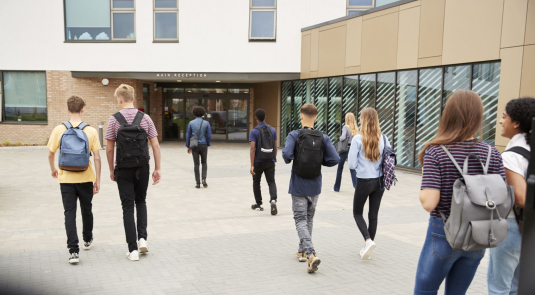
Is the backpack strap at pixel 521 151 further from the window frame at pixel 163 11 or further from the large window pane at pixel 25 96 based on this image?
the large window pane at pixel 25 96

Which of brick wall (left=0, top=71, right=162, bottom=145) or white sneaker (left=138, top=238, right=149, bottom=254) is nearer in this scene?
white sneaker (left=138, top=238, right=149, bottom=254)

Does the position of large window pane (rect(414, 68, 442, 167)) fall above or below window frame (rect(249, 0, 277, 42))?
below

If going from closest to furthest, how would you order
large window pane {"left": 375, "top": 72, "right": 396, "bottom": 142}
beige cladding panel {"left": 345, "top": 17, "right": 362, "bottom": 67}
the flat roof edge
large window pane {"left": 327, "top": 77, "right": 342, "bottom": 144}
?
the flat roof edge < large window pane {"left": 375, "top": 72, "right": 396, "bottom": 142} < beige cladding panel {"left": 345, "top": 17, "right": 362, "bottom": 67} < large window pane {"left": 327, "top": 77, "right": 342, "bottom": 144}

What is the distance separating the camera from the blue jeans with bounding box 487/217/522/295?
9.64 feet

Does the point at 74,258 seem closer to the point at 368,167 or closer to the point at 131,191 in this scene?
the point at 131,191

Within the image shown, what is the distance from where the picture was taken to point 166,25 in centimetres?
1880

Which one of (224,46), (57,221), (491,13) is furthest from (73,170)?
(224,46)

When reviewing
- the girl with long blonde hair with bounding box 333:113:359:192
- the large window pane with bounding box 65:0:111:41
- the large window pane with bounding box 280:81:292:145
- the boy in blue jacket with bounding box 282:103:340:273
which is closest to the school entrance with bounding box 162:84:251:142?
the large window pane with bounding box 280:81:292:145

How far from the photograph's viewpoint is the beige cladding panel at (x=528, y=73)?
9.05 m

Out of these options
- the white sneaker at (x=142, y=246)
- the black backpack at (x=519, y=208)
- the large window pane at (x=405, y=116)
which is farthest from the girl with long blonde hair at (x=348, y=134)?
the black backpack at (x=519, y=208)

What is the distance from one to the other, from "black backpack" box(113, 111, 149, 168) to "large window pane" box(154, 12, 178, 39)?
48.9 ft

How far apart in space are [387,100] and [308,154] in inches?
381

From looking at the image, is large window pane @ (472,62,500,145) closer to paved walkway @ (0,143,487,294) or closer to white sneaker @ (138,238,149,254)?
paved walkway @ (0,143,487,294)

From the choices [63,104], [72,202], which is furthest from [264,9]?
[72,202]
